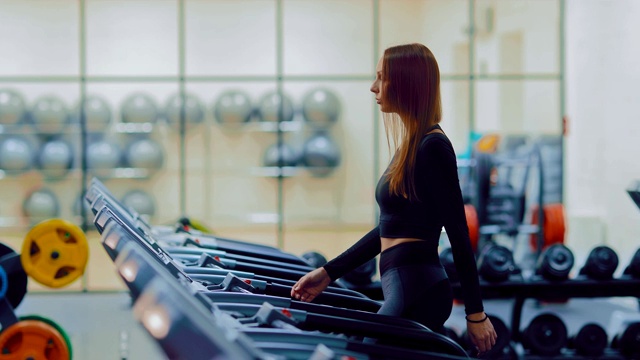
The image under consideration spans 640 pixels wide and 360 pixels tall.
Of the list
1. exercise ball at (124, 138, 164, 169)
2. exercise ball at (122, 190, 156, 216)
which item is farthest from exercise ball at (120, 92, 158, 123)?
exercise ball at (122, 190, 156, 216)

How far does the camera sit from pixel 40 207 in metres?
9.12

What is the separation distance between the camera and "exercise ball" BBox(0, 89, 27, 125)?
9.02 m

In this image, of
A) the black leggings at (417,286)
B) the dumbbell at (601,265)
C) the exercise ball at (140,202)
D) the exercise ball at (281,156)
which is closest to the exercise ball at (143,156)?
the exercise ball at (140,202)

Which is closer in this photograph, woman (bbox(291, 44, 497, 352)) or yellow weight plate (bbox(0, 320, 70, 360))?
woman (bbox(291, 44, 497, 352))

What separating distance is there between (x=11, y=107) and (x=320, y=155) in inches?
126

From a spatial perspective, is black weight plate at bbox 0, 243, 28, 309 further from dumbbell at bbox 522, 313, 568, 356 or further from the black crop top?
dumbbell at bbox 522, 313, 568, 356

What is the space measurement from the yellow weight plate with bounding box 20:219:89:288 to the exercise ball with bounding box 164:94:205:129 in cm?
449

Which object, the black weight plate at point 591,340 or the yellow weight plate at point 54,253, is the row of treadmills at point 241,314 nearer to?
the yellow weight plate at point 54,253

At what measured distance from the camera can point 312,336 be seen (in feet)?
6.29

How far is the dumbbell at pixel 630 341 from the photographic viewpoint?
18.5ft

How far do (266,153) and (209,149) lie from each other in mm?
1504

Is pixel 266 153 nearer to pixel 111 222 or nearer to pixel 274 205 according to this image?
pixel 274 205

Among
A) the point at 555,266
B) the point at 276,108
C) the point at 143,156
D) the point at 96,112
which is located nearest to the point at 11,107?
the point at 96,112

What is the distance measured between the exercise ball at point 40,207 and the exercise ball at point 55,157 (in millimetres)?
290
